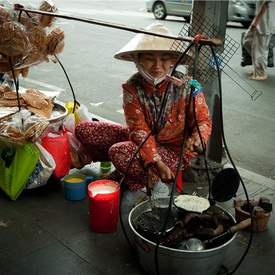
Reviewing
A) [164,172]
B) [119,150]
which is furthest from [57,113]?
[164,172]

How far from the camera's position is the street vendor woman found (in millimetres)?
2695

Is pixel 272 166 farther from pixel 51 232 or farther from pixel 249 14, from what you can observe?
pixel 249 14

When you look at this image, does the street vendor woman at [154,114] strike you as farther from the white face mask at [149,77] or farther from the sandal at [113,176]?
the sandal at [113,176]

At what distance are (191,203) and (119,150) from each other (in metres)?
0.75

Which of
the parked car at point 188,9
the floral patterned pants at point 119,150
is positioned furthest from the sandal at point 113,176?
the parked car at point 188,9

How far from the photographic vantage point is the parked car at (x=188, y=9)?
41.0 ft

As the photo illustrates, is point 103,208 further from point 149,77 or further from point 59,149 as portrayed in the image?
point 149,77

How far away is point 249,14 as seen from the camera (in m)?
12.5

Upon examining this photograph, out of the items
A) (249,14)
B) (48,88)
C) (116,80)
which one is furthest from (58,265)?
(249,14)

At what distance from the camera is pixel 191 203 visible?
246 cm

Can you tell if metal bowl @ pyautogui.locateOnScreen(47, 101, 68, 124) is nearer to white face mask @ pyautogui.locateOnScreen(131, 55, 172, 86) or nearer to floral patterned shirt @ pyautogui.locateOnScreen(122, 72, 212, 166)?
floral patterned shirt @ pyautogui.locateOnScreen(122, 72, 212, 166)

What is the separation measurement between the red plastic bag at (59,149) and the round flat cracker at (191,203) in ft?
3.77

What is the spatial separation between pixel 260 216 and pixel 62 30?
204 cm

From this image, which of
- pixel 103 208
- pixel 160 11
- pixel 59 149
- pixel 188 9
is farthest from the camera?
pixel 160 11
